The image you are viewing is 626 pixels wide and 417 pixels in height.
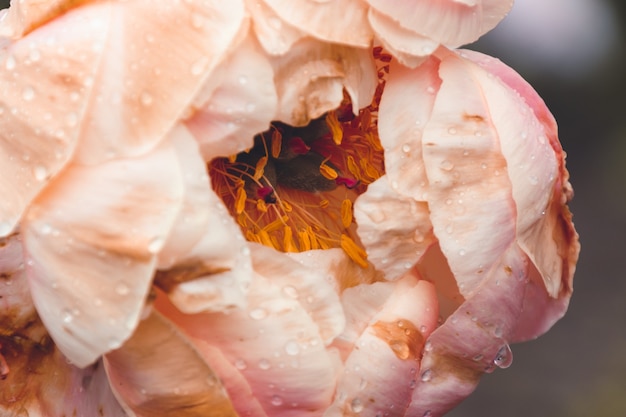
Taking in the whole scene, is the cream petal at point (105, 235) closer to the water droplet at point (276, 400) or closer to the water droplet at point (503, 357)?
the water droplet at point (276, 400)

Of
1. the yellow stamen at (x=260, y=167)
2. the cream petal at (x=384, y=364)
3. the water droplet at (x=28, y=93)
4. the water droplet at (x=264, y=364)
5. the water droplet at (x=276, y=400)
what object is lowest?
the cream petal at (x=384, y=364)

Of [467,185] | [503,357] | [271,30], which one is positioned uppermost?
[271,30]

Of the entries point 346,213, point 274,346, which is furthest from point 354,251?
point 274,346

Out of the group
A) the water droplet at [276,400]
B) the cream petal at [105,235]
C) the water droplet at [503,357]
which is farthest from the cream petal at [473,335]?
the cream petal at [105,235]

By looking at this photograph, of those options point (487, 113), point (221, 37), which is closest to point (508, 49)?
point (487, 113)

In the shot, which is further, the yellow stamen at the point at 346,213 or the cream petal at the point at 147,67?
the yellow stamen at the point at 346,213

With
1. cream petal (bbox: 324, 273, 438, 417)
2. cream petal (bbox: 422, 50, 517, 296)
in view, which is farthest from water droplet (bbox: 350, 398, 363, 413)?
cream petal (bbox: 422, 50, 517, 296)

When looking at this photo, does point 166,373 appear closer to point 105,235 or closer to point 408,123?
point 105,235
